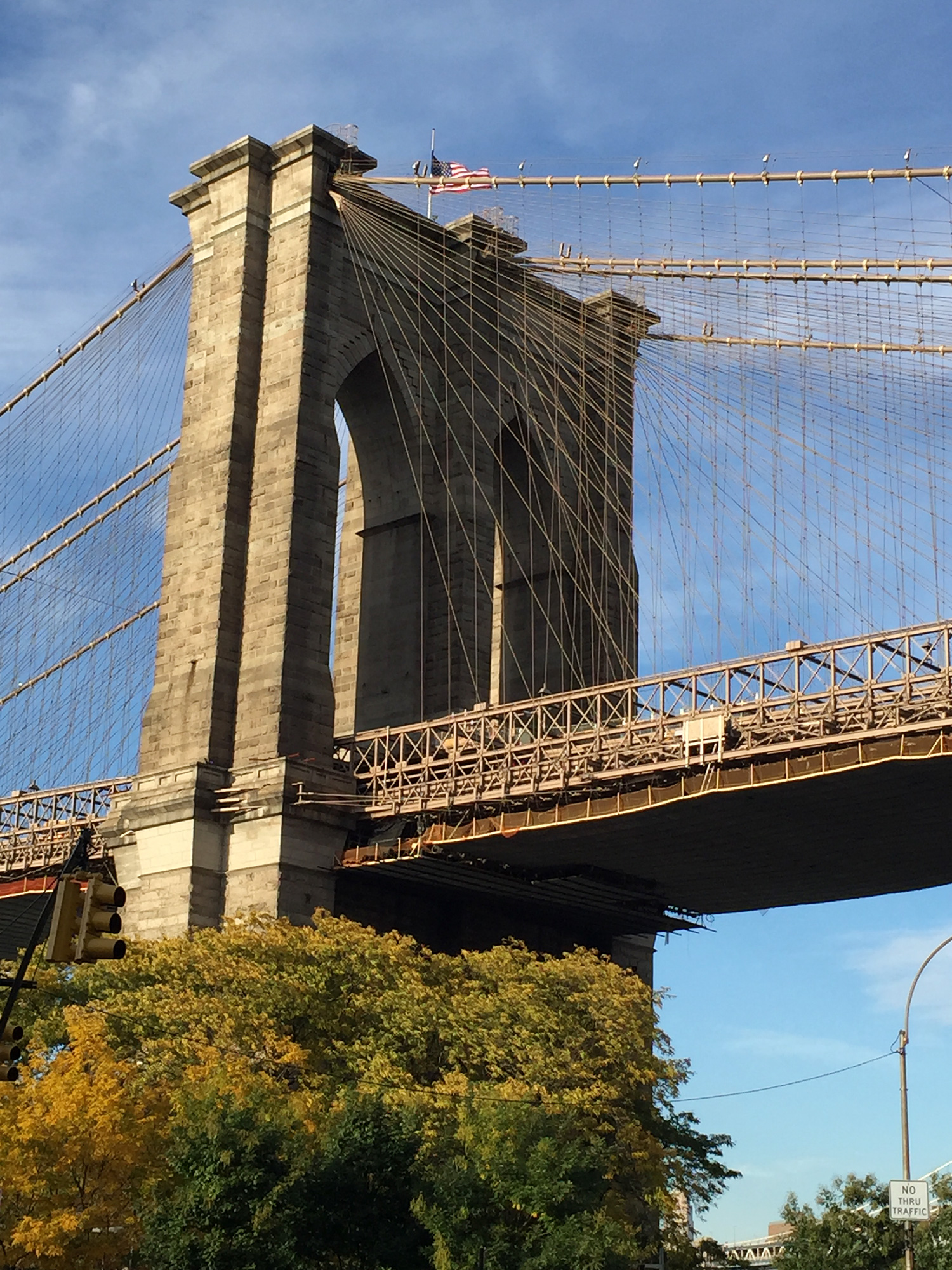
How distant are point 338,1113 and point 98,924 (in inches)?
770

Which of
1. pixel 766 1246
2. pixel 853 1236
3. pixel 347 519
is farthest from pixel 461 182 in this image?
pixel 766 1246

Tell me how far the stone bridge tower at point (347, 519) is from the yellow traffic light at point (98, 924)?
39398 millimetres

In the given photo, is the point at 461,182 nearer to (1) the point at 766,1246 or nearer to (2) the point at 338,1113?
(2) the point at 338,1113

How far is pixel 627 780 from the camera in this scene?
56.2m

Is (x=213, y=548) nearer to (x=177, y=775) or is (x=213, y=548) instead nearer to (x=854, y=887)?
(x=177, y=775)

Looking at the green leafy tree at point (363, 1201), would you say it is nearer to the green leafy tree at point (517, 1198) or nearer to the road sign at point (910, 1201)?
the green leafy tree at point (517, 1198)

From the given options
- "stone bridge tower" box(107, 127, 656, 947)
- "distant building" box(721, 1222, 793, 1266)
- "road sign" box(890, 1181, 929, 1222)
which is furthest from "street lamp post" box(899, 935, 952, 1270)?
"distant building" box(721, 1222, 793, 1266)

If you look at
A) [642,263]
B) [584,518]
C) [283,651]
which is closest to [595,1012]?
[283,651]

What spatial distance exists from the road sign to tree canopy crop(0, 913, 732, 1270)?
5.78 m

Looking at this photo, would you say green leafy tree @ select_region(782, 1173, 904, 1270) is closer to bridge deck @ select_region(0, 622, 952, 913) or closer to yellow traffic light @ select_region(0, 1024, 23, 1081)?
bridge deck @ select_region(0, 622, 952, 913)

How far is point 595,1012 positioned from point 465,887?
1672cm

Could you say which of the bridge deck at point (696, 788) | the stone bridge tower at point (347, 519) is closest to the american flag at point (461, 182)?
the stone bridge tower at point (347, 519)

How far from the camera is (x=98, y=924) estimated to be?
20.4 metres

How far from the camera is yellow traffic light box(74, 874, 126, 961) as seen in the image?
66.2ft
